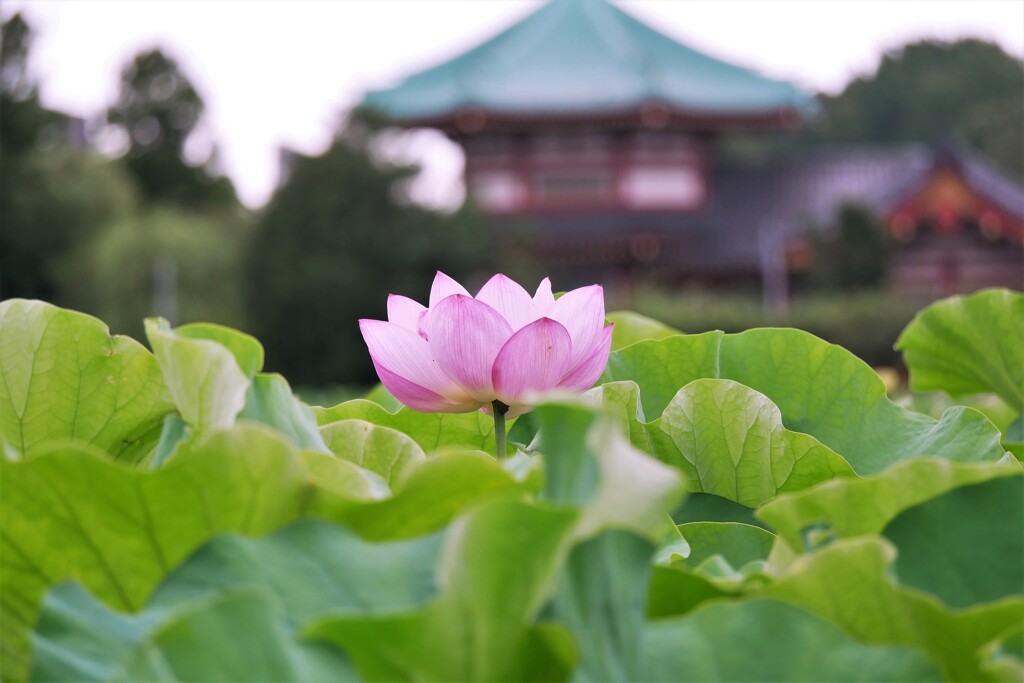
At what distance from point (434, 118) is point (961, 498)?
1262 cm

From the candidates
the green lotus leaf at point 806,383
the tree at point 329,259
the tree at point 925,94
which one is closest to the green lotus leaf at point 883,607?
the green lotus leaf at point 806,383

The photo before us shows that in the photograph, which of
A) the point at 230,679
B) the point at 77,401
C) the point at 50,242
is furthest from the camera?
the point at 50,242

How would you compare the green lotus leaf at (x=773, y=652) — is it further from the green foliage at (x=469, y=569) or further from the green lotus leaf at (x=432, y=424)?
the green lotus leaf at (x=432, y=424)

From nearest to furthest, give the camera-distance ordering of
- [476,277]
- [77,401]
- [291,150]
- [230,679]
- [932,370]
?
[230,679] → [77,401] → [932,370] → [291,150] → [476,277]

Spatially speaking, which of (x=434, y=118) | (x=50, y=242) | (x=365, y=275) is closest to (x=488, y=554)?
(x=365, y=275)

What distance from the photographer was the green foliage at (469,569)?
10.3 inches

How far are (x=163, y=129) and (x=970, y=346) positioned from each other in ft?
67.0

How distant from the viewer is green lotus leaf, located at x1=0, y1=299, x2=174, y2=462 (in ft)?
1.48

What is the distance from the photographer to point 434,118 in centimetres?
1268

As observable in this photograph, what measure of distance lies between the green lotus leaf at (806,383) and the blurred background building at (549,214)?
8.71m

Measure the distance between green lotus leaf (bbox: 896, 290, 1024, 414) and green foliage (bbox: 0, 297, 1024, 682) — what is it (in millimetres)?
388

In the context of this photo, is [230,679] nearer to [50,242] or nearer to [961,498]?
[961,498]

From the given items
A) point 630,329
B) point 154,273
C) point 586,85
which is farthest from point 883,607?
point 586,85

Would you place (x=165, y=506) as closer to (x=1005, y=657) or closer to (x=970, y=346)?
(x=1005, y=657)
